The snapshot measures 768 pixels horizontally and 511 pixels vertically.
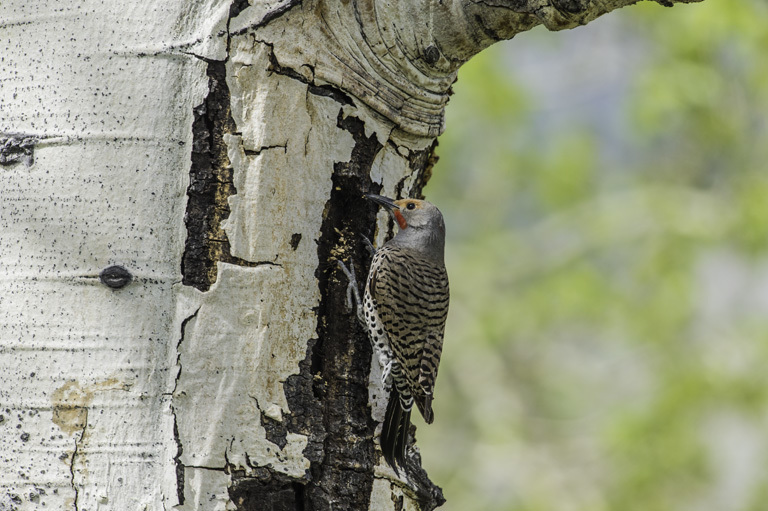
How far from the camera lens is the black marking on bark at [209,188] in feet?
6.57

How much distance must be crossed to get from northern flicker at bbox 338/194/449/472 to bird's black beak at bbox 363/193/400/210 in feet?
0.60

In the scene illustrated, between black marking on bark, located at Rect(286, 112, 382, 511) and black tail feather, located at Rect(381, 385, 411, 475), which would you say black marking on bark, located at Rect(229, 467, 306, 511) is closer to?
black marking on bark, located at Rect(286, 112, 382, 511)

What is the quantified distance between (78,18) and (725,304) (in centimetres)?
827

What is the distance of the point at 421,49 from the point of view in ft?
7.57

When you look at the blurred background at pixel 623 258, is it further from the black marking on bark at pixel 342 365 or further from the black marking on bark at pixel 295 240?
the black marking on bark at pixel 295 240

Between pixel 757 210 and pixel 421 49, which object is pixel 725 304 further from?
pixel 421 49

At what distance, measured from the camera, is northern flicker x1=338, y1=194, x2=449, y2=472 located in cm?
313

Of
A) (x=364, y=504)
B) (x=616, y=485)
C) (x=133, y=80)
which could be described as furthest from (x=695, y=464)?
(x=133, y=80)

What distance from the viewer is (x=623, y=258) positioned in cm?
958

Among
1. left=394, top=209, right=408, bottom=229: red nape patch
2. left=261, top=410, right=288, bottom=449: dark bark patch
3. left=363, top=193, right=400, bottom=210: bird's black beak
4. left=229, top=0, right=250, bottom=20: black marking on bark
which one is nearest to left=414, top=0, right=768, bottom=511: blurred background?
left=394, top=209, right=408, bottom=229: red nape patch

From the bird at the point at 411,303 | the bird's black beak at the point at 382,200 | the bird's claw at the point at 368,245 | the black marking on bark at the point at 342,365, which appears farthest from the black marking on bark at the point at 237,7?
the bird at the point at 411,303

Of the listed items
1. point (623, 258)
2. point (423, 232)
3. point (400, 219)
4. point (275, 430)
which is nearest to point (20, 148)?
point (275, 430)

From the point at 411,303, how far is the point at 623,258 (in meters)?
6.57

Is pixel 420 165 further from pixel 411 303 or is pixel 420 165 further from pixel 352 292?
pixel 411 303
